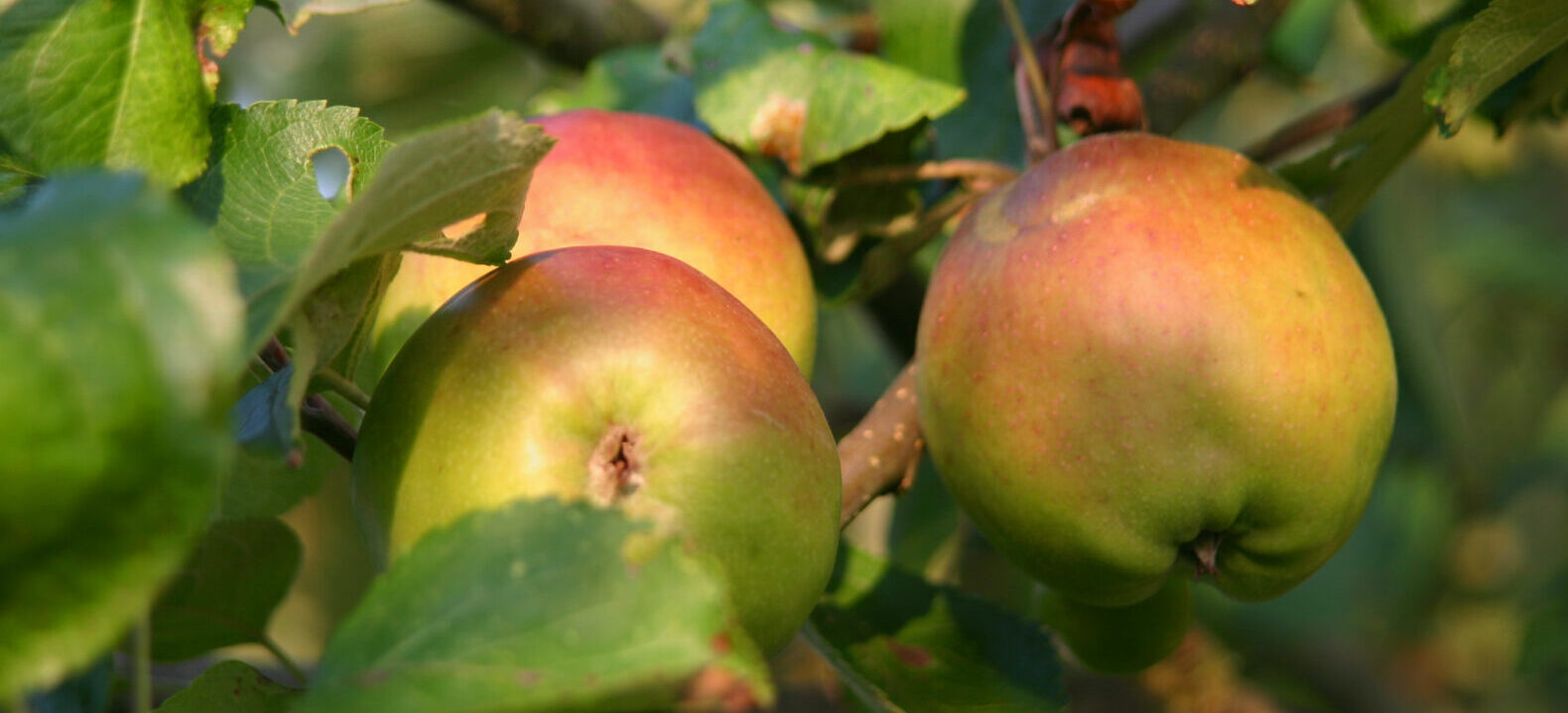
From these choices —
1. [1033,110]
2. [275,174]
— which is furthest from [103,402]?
[1033,110]

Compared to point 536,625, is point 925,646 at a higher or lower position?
lower

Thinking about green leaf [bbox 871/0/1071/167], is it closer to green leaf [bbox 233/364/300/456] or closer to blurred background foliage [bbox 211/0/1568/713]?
blurred background foliage [bbox 211/0/1568/713]

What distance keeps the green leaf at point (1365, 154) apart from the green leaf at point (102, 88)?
62 cm

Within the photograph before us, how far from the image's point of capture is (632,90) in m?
1.03

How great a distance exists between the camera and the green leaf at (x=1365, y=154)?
2.39 feet

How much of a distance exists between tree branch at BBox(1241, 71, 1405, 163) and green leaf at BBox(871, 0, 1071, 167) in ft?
0.61

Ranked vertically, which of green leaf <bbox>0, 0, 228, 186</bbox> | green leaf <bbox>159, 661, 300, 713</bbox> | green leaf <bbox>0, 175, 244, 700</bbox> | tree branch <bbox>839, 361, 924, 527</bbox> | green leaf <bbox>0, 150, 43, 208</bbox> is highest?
green leaf <bbox>0, 175, 244, 700</bbox>

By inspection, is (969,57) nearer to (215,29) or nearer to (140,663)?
(215,29)

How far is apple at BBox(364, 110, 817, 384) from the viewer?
64 centimetres

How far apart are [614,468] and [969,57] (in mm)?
704

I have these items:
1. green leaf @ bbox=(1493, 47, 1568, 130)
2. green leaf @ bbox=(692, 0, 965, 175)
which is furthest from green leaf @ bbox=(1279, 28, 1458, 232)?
green leaf @ bbox=(692, 0, 965, 175)

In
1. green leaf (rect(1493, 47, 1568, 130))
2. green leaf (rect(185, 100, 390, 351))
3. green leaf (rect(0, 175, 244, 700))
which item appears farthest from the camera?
green leaf (rect(1493, 47, 1568, 130))

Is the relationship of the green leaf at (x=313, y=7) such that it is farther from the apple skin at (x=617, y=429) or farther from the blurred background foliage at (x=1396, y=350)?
the apple skin at (x=617, y=429)

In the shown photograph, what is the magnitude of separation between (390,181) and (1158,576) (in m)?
0.42
